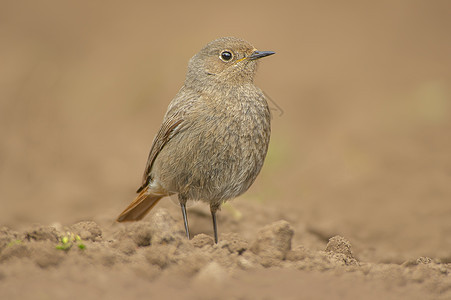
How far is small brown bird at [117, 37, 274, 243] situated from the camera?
550cm

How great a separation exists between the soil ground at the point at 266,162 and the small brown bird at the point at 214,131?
512mm

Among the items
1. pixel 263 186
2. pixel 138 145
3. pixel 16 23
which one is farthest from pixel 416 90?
A: pixel 16 23

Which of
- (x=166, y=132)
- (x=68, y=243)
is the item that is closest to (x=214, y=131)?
(x=166, y=132)

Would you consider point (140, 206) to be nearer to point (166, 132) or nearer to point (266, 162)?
point (166, 132)

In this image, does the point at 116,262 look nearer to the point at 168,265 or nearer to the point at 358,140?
the point at 168,265

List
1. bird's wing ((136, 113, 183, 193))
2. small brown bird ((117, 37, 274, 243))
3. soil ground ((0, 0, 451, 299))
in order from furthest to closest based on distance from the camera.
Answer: bird's wing ((136, 113, 183, 193)) → small brown bird ((117, 37, 274, 243)) → soil ground ((0, 0, 451, 299))

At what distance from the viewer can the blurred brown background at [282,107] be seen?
8.33m

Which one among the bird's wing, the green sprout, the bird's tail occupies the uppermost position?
the bird's wing

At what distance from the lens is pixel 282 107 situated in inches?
438

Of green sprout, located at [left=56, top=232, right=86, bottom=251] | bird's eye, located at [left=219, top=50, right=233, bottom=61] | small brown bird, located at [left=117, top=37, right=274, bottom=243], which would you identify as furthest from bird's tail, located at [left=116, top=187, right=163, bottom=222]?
green sprout, located at [left=56, top=232, right=86, bottom=251]

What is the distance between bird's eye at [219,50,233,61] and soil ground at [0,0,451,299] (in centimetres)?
158

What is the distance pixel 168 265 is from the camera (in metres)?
3.97

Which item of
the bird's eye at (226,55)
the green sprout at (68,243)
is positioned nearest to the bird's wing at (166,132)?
the bird's eye at (226,55)

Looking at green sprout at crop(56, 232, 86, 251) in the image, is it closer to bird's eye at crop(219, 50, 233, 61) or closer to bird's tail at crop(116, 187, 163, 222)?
bird's tail at crop(116, 187, 163, 222)
